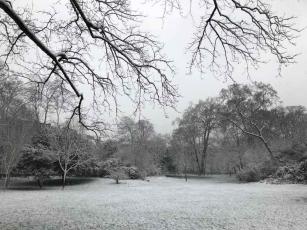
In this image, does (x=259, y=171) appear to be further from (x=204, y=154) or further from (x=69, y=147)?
(x=204, y=154)

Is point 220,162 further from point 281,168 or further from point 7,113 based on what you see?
point 7,113

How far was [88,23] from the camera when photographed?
21.3 ft

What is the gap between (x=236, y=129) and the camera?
142 ft

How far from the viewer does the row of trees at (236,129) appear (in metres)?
36.8

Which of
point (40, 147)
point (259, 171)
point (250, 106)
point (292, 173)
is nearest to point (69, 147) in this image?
point (40, 147)

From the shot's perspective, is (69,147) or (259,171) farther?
(259,171)

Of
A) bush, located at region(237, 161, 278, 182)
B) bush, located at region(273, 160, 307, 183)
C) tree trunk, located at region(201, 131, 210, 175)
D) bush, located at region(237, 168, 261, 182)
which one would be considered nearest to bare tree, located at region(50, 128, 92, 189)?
bush, located at region(237, 168, 261, 182)

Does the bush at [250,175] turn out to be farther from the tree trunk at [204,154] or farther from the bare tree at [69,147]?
the tree trunk at [204,154]

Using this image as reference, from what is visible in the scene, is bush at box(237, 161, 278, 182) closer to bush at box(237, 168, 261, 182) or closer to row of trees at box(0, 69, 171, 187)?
bush at box(237, 168, 261, 182)

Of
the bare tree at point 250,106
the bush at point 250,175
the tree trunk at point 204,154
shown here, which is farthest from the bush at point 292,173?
the tree trunk at point 204,154

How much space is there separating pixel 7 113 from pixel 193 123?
31947 mm

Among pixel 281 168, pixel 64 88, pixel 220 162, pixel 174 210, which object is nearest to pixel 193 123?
pixel 220 162

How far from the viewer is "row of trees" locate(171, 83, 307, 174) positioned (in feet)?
121

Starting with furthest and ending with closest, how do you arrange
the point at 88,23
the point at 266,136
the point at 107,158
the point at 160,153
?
the point at 160,153
the point at 266,136
the point at 107,158
the point at 88,23
